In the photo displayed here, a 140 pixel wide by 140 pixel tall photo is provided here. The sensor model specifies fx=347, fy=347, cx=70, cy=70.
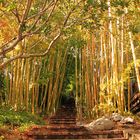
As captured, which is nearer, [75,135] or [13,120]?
[75,135]

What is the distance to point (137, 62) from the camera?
1023 centimetres

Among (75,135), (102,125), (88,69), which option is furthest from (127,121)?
(88,69)

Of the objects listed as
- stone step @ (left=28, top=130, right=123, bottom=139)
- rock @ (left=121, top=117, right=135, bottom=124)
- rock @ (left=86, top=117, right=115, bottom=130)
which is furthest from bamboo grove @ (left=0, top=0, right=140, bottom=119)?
stone step @ (left=28, top=130, right=123, bottom=139)

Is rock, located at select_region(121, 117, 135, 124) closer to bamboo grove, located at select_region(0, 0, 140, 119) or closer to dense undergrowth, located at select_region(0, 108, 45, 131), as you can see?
bamboo grove, located at select_region(0, 0, 140, 119)

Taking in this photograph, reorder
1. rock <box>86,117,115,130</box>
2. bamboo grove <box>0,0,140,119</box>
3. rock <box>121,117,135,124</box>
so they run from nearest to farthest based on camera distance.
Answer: rock <box>86,117,115,130</box>, bamboo grove <box>0,0,140,119</box>, rock <box>121,117,135,124</box>

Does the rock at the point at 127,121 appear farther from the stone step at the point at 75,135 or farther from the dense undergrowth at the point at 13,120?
the dense undergrowth at the point at 13,120

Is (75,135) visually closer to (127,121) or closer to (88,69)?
(127,121)

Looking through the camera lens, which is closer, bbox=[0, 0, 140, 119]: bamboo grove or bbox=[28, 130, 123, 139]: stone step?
bbox=[28, 130, 123, 139]: stone step

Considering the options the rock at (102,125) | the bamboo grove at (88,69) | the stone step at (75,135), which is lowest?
the stone step at (75,135)

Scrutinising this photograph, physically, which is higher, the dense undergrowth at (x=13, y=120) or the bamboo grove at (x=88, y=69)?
the bamboo grove at (x=88, y=69)

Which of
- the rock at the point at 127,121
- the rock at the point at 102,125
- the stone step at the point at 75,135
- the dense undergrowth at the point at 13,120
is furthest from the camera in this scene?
the rock at the point at 127,121

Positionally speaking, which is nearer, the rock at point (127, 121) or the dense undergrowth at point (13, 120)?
the dense undergrowth at point (13, 120)

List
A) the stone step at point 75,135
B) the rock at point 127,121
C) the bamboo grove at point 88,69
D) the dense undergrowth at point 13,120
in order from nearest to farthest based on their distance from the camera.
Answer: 1. the stone step at point 75,135
2. the dense undergrowth at point 13,120
3. the bamboo grove at point 88,69
4. the rock at point 127,121

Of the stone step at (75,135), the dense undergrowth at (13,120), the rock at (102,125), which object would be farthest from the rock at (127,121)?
the dense undergrowth at (13,120)
